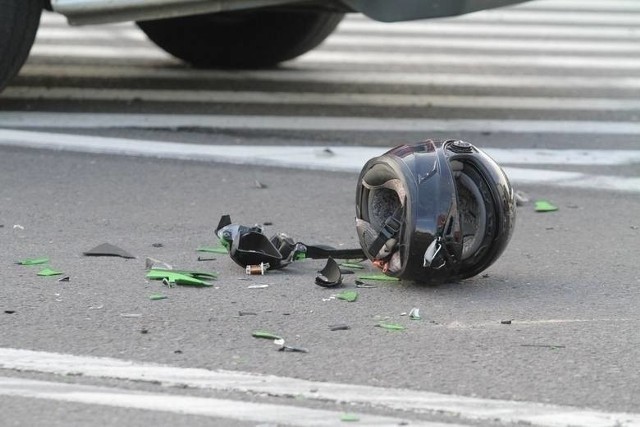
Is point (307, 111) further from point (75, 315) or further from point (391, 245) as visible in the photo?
point (75, 315)

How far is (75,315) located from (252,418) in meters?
1.15

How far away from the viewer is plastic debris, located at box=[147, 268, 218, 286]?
5027 mm

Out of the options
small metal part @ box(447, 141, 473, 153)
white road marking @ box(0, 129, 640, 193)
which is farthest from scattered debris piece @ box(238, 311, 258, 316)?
white road marking @ box(0, 129, 640, 193)

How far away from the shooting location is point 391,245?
507cm

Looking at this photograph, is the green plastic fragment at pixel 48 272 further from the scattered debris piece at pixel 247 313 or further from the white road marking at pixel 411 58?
the white road marking at pixel 411 58

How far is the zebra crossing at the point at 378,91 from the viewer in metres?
8.20

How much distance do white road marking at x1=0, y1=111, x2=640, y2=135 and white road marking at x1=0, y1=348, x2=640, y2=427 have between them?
13.6 ft

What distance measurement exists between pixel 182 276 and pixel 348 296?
25.2 inches

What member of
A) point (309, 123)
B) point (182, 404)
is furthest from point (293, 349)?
point (309, 123)

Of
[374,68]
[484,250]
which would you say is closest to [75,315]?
[484,250]

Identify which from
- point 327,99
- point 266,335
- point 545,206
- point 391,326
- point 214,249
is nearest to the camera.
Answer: point 266,335

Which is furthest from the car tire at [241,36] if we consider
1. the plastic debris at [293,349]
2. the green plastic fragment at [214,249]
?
the plastic debris at [293,349]

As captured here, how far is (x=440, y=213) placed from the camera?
16.1 feet

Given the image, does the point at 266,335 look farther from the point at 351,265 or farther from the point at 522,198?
the point at 522,198
